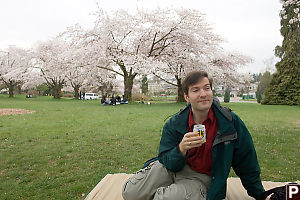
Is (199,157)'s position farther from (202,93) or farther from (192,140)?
(202,93)

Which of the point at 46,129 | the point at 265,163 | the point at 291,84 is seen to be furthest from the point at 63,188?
the point at 291,84

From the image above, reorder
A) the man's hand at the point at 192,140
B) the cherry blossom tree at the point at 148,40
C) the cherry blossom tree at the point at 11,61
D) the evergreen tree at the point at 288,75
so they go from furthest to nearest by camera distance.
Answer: the cherry blossom tree at the point at 11,61, the evergreen tree at the point at 288,75, the cherry blossom tree at the point at 148,40, the man's hand at the point at 192,140

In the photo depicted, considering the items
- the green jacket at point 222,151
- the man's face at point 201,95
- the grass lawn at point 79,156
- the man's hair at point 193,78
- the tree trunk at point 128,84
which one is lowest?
the grass lawn at point 79,156

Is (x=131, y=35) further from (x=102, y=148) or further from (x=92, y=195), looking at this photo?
(x=92, y=195)

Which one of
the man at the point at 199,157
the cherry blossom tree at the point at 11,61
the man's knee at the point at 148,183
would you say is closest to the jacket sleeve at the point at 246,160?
the man at the point at 199,157

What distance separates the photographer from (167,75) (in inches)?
941

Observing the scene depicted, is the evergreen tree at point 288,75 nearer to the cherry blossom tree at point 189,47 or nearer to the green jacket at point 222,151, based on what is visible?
the cherry blossom tree at point 189,47

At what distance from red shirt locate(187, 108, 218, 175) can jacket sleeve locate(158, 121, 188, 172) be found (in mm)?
149

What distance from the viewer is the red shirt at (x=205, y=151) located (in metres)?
A: 2.05

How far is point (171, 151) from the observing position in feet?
6.66

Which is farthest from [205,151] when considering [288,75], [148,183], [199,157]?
[288,75]

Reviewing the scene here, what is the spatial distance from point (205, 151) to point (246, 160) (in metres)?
0.46

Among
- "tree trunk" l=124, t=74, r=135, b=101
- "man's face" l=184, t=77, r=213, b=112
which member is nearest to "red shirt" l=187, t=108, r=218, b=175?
"man's face" l=184, t=77, r=213, b=112

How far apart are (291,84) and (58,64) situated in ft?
74.7
